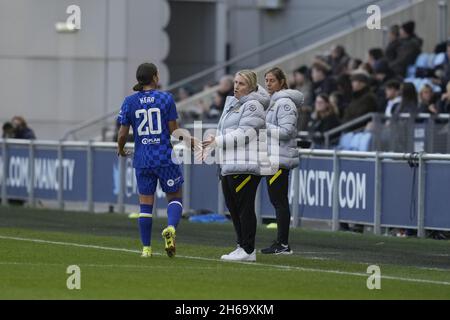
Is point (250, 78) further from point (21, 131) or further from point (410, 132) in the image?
point (21, 131)

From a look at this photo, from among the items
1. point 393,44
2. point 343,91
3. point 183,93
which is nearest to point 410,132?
point 343,91

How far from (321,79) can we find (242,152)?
12.9 m

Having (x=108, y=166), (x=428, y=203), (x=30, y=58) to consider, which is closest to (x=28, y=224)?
(x=108, y=166)

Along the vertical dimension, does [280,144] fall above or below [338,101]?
below

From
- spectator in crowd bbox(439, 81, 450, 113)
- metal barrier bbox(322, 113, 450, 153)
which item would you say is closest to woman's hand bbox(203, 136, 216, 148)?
metal barrier bbox(322, 113, 450, 153)

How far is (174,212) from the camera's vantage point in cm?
1556

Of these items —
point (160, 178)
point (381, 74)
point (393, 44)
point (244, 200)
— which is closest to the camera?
point (244, 200)

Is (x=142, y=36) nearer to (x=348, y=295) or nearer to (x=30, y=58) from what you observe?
(x=30, y=58)

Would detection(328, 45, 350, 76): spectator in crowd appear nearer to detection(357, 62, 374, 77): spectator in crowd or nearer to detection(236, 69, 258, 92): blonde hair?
detection(357, 62, 374, 77): spectator in crowd

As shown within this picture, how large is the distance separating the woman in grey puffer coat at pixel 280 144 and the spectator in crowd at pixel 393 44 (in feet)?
38.1

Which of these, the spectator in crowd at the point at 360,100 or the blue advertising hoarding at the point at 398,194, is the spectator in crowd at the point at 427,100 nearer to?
the spectator in crowd at the point at 360,100

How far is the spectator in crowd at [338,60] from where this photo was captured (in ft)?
93.0

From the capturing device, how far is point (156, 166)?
1545 centimetres

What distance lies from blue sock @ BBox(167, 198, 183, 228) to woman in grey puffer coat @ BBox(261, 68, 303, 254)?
1.35 metres
